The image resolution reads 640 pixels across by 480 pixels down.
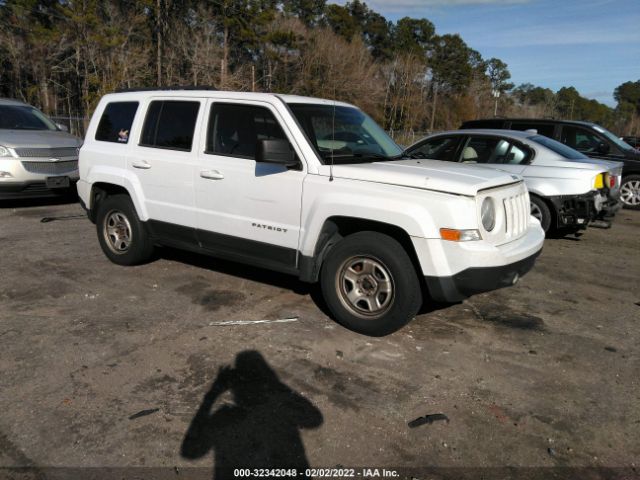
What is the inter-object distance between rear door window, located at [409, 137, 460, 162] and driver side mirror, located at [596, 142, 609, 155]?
4.22 meters

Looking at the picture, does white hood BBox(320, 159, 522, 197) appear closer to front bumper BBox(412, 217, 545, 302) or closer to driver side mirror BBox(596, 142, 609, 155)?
front bumper BBox(412, 217, 545, 302)

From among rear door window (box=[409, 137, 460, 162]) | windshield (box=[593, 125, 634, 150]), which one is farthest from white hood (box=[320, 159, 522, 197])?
windshield (box=[593, 125, 634, 150])

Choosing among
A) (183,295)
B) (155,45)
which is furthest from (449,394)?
(155,45)

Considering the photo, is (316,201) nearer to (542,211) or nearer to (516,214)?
(516,214)

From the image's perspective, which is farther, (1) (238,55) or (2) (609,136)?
(1) (238,55)

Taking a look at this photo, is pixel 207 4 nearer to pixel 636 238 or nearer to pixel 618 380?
pixel 636 238

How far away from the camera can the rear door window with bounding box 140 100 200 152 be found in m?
5.19

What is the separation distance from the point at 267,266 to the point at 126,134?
232cm

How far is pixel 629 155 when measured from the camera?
1084 cm

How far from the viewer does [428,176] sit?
4.07m

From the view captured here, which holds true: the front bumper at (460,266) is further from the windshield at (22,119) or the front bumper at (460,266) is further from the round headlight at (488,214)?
the windshield at (22,119)

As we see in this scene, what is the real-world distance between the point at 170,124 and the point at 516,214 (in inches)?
136

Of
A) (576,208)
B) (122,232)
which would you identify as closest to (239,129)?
(122,232)

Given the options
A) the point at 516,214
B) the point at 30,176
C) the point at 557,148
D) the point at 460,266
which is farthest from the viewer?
the point at 30,176
